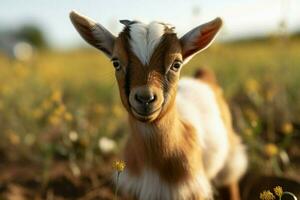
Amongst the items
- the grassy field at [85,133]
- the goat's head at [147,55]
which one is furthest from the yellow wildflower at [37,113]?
the goat's head at [147,55]

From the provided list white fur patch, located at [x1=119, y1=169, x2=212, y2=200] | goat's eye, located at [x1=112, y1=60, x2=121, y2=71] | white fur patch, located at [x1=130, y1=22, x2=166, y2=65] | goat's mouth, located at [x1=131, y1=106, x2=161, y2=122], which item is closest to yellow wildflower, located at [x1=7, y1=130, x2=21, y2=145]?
white fur patch, located at [x1=119, y1=169, x2=212, y2=200]

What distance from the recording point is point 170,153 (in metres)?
4.90

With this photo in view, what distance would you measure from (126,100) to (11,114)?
396 centimetres

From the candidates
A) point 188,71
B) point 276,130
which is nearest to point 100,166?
point 276,130

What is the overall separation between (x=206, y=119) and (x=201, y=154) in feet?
1.97

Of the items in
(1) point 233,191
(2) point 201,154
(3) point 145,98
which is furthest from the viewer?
(1) point 233,191

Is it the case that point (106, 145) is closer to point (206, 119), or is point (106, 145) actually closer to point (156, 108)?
point (206, 119)

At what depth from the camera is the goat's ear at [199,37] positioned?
480 centimetres

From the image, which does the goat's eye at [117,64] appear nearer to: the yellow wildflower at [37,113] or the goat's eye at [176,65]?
the goat's eye at [176,65]

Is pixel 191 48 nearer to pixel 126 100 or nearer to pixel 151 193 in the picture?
pixel 126 100

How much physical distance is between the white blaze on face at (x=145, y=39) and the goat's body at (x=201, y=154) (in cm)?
60

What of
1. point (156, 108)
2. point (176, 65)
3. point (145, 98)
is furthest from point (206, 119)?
point (145, 98)

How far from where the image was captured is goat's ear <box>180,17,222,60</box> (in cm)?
480

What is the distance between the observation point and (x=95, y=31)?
4.89m
